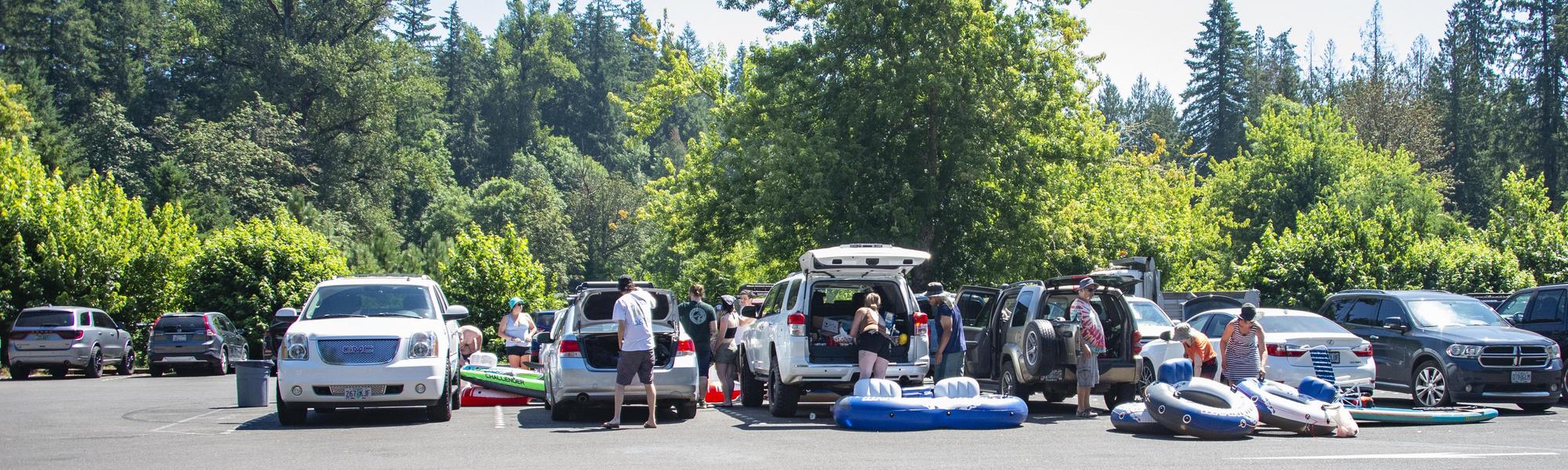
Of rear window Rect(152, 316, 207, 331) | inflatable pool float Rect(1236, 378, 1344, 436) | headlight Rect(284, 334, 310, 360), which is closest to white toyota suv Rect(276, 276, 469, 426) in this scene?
headlight Rect(284, 334, 310, 360)

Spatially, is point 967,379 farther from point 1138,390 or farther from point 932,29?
point 932,29

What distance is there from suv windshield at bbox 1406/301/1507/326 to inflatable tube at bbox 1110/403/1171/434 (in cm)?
668

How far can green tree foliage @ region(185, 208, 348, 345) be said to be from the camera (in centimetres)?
3419

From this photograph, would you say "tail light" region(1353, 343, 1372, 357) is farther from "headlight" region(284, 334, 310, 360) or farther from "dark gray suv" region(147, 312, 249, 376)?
"dark gray suv" region(147, 312, 249, 376)

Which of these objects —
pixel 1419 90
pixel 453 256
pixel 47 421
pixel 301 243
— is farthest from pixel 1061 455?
pixel 1419 90

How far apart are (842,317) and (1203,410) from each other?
18.4 feet

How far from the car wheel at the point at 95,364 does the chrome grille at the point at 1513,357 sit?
26156mm

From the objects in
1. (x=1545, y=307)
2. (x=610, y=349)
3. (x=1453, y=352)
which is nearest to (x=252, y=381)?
(x=610, y=349)

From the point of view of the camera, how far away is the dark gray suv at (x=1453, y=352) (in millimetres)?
16750

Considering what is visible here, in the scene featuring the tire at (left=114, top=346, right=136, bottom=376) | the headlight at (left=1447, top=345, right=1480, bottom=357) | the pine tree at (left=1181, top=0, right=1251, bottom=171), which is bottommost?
the tire at (left=114, top=346, right=136, bottom=376)

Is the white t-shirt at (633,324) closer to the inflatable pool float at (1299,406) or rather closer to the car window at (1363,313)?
the inflatable pool float at (1299,406)

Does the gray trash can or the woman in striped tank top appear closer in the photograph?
the woman in striped tank top

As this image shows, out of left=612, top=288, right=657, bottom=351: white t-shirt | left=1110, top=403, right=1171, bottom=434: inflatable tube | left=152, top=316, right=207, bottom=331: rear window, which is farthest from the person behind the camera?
left=152, top=316, right=207, bottom=331: rear window

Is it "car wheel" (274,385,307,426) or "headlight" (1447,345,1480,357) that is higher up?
"headlight" (1447,345,1480,357)
